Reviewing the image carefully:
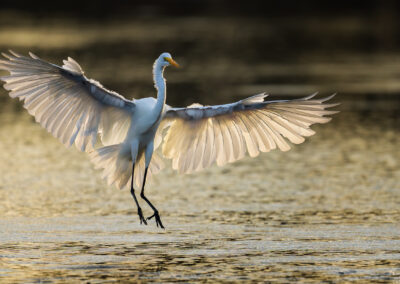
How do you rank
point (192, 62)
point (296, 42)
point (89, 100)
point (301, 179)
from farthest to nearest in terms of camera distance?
point (296, 42), point (192, 62), point (301, 179), point (89, 100)

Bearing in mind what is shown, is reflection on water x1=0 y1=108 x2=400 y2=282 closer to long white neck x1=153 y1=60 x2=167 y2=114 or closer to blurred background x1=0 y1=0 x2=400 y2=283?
blurred background x1=0 y1=0 x2=400 y2=283

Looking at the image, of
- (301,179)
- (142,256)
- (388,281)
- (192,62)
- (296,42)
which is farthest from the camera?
(296,42)

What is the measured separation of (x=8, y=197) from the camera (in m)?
14.8

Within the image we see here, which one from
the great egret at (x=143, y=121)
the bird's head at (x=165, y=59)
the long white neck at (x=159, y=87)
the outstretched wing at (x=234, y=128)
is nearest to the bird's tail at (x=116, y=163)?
the great egret at (x=143, y=121)

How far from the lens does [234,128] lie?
Result: 42.0 ft

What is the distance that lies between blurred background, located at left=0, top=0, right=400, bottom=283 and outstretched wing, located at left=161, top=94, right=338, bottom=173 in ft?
2.67

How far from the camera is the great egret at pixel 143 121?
11906 mm

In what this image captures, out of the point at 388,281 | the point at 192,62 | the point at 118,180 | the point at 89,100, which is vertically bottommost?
the point at 388,281

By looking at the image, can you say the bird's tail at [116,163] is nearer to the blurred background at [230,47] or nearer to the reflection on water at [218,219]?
the reflection on water at [218,219]

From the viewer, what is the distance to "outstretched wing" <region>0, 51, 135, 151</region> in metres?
11.7

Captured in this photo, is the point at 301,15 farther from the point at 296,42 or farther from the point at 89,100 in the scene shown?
the point at 89,100

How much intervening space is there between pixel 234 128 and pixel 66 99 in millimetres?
2071

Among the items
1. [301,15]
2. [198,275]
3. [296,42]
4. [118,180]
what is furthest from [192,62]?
[301,15]

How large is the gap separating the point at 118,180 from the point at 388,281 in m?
4.29
